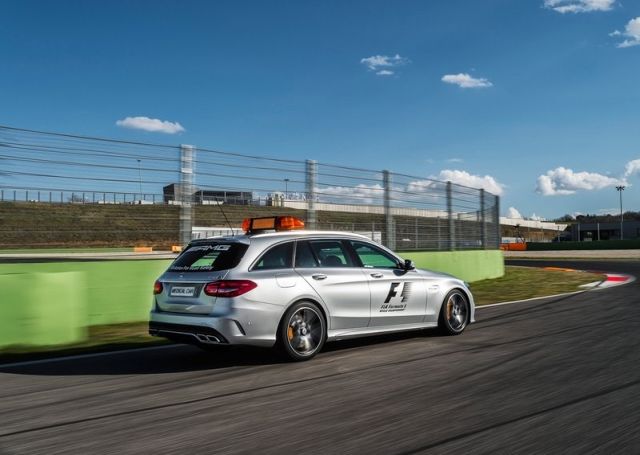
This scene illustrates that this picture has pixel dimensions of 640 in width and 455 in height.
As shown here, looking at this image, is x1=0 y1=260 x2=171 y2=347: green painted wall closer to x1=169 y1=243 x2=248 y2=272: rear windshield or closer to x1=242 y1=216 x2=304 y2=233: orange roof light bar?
x1=169 y1=243 x2=248 y2=272: rear windshield

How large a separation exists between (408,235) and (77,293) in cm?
974

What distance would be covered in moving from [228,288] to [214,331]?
1.46ft

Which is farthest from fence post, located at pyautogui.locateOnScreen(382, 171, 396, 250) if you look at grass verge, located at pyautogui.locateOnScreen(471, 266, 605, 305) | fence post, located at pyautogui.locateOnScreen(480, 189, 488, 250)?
fence post, located at pyautogui.locateOnScreen(480, 189, 488, 250)

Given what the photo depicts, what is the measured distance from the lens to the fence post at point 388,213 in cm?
1503

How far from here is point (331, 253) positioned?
23.2 ft

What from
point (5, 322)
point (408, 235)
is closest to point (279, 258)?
point (5, 322)

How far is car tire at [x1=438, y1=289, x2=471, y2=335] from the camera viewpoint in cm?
793

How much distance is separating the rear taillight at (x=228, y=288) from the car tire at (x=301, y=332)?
1.78ft

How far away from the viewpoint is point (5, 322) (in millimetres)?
7199

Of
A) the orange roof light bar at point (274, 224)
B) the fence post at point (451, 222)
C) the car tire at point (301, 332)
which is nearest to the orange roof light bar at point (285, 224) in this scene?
the orange roof light bar at point (274, 224)

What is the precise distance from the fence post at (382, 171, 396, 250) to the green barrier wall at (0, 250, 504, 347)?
650cm

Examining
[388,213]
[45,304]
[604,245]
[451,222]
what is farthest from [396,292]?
[604,245]

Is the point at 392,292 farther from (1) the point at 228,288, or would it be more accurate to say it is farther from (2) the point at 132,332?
(2) the point at 132,332

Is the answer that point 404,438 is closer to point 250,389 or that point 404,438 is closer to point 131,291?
point 250,389
